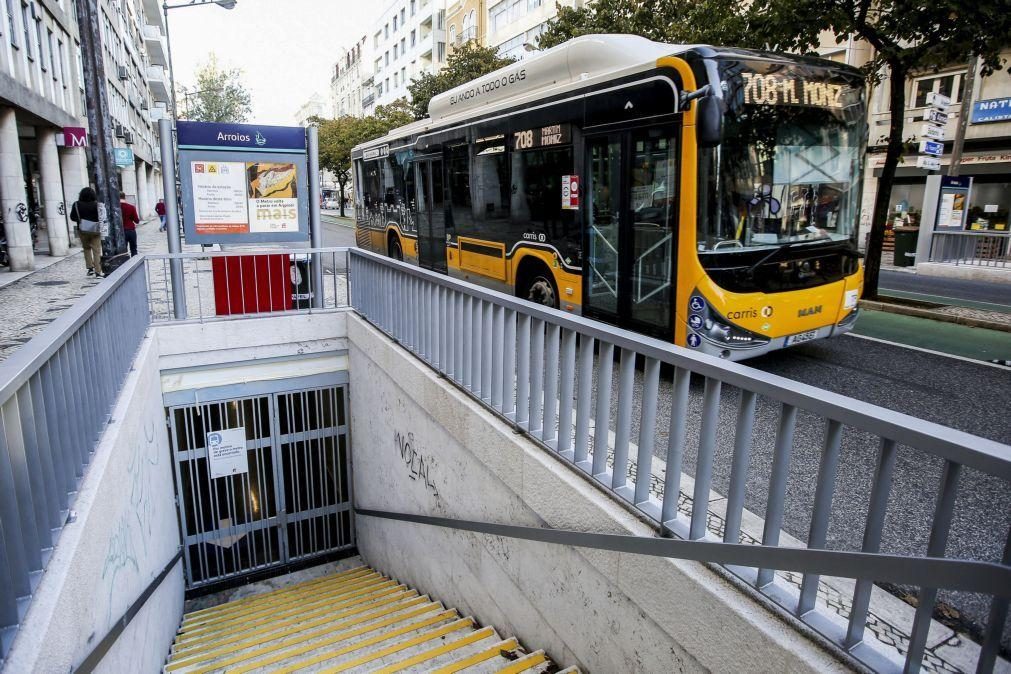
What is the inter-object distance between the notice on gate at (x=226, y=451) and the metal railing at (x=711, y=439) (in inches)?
206

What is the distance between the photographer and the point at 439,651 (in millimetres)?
4633

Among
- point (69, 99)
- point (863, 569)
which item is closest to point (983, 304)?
point (863, 569)

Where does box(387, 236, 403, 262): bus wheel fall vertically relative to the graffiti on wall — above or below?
above

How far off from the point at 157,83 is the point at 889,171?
67974 mm

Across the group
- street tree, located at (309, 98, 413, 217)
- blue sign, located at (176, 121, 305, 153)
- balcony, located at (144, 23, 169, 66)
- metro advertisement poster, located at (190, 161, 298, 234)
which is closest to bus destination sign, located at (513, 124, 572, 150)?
blue sign, located at (176, 121, 305, 153)

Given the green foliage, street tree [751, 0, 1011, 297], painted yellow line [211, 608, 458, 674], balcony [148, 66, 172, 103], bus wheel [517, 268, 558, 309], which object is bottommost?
painted yellow line [211, 608, 458, 674]

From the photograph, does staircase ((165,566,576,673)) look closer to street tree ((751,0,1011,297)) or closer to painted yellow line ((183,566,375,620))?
painted yellow line ((183,566,375,620))

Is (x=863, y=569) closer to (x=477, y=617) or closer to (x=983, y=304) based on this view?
(x=477, y=617)

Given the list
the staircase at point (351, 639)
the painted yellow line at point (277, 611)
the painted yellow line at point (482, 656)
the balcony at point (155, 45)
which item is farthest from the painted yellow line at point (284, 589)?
the balcony at point (155, 45)

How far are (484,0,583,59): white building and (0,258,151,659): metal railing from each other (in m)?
35.9

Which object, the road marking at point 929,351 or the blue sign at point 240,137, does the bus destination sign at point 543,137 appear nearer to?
the blue sign at point 240,137

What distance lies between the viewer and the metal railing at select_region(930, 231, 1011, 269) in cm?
1638

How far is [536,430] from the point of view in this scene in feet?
14.0

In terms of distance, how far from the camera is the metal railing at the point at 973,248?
16.4 meters
